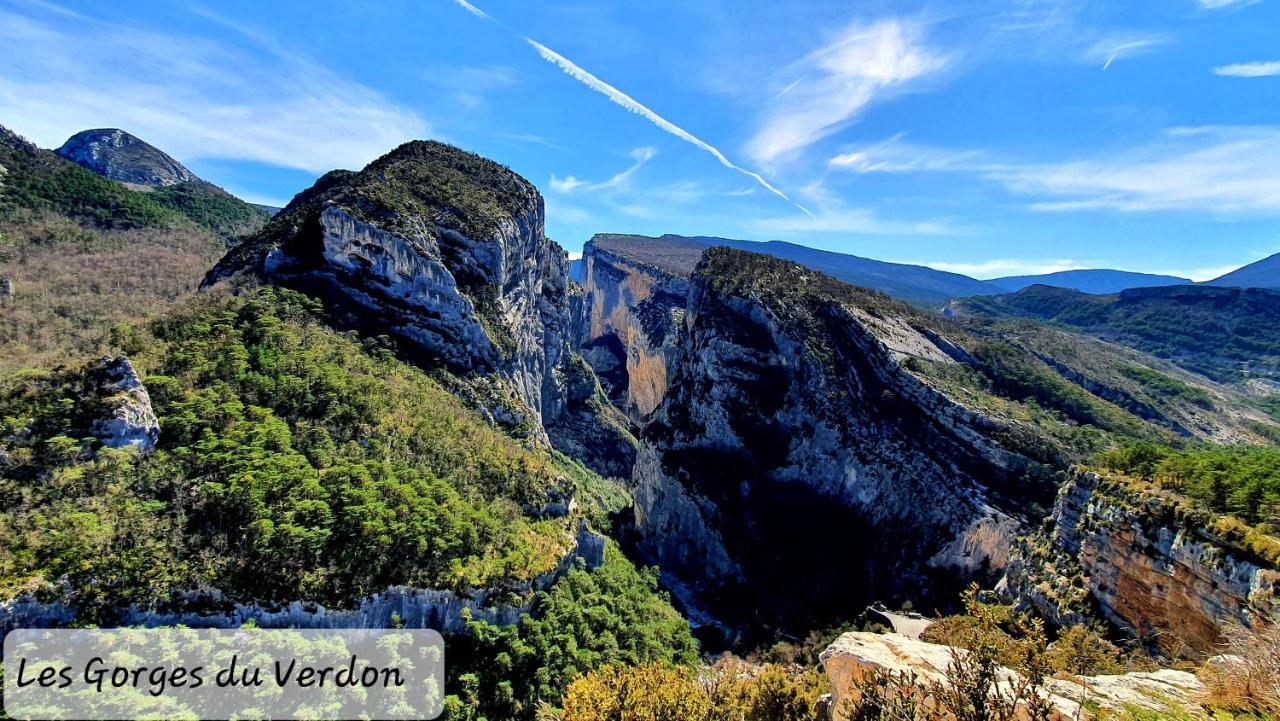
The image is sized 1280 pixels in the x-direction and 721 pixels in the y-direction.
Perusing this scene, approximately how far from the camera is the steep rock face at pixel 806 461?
193 feet

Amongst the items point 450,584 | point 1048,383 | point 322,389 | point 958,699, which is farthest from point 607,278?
point 958,699

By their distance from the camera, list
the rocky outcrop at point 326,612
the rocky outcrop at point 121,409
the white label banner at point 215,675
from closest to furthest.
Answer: the white label banner at point 215,675 < the rocky outcrop at point 326,612 < the rocky outcrop at point 121,409

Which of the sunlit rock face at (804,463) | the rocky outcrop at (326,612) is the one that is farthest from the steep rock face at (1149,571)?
the rocky outcrop at (326,612)

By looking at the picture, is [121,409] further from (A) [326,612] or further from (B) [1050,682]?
(B) [1050,682]

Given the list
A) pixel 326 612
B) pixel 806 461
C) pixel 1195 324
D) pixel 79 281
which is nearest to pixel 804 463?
pixel 806 461

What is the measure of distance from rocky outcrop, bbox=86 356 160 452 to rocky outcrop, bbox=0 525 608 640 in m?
9.64

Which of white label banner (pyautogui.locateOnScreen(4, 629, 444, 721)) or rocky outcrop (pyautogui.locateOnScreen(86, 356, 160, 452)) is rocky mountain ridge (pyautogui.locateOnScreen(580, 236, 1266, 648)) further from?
rocky outcrop (pyautogui.locateOnScreen(86, 356, 160, 452))

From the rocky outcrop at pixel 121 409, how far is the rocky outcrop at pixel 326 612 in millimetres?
9641

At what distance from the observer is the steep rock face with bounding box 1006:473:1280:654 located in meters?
24.0

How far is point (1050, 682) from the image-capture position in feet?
46.7

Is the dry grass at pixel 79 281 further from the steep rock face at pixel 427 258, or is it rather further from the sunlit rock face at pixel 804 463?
the sunlit rock face at pixel 804 463

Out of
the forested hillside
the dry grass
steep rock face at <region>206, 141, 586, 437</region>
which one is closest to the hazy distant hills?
steep rock face at <region>206, 141, 586, 437</region>

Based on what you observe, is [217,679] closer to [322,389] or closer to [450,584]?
[450,584]

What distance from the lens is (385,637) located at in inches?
1104
